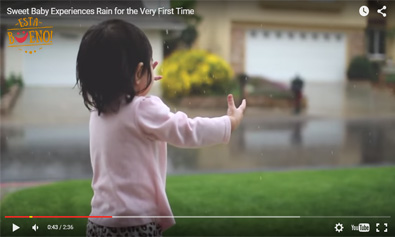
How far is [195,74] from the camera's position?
11.9 feet

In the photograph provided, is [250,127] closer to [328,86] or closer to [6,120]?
[328,86]

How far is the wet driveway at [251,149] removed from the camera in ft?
13.1

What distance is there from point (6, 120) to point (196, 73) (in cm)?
149

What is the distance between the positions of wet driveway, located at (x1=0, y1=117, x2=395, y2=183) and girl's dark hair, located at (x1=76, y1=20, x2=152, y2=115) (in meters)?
2.18

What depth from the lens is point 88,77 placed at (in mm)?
1934

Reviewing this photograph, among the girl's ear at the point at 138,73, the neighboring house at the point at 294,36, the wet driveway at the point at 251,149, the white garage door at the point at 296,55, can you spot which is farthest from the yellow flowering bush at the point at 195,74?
the girl's ear at the point at 138,73

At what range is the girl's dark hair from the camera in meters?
1.89

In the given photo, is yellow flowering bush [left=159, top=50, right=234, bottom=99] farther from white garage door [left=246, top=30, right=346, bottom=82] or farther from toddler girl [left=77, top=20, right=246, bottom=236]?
toddler girl [left=77, top=20, right=246, bottom=236]

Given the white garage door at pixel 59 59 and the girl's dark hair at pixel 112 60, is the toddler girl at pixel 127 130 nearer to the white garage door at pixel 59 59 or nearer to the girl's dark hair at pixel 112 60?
the girl's dark hair at pixel 112 60

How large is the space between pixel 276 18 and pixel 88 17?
1.11m

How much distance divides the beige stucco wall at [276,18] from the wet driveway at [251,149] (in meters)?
0.69

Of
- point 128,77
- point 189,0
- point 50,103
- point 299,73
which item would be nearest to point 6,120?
point 50,103
